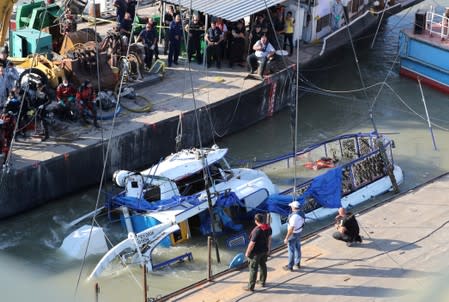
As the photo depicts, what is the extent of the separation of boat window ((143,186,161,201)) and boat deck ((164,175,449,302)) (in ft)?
10.8

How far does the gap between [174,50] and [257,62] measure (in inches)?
94.4

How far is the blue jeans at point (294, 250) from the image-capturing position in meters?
17.4

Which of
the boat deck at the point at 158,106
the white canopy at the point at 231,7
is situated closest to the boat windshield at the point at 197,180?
the boat deck at the point at 158,106

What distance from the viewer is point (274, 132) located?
85.3 ft

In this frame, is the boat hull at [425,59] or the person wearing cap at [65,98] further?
the boat hull at [425,59]

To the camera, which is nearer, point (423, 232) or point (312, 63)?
point (423, 232)

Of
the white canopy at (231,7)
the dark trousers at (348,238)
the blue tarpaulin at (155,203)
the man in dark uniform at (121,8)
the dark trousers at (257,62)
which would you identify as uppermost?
the white canopy at (231,7)

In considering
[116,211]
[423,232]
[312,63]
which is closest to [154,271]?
[116,211]

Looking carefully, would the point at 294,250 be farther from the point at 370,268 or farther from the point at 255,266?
the point at 370,268

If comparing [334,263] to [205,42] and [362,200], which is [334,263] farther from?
[205,42]

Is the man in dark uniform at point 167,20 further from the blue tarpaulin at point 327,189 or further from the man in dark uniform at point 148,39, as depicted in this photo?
the blue tarpaulin at point 327,189

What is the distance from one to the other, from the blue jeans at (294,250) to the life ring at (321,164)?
561 centimetres

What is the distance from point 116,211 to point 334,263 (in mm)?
5083

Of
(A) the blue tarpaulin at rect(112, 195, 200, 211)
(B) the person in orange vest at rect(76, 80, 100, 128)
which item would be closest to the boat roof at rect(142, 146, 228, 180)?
(A) the blue tarpaulin at rect(112, 195, 200, 211)
